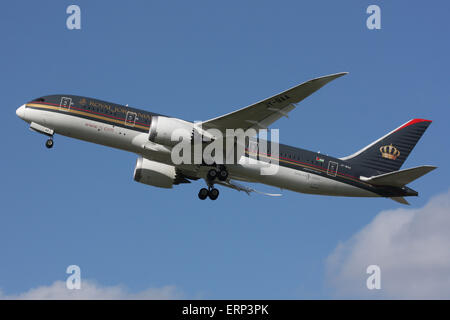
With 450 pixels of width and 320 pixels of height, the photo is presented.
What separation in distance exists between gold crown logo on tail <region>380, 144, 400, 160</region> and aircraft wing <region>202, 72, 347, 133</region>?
12616 millimetres

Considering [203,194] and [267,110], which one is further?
[203,194]

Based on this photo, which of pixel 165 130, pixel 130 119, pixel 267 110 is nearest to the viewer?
pixel 267 110

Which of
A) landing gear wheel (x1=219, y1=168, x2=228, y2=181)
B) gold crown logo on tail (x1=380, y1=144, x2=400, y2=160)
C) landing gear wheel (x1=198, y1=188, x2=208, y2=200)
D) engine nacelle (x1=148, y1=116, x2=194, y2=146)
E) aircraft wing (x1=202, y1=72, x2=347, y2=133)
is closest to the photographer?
aircraft wing (x1=202, y1=72, x2=347, y2=133)

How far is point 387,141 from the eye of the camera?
4462 cm

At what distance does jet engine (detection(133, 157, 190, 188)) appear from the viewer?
4275cm

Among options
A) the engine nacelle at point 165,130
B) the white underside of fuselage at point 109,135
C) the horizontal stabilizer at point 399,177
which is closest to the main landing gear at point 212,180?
the white underside of fuselage at point 109,135

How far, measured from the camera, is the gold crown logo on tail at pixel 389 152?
44062 mm

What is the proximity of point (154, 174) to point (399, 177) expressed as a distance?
16.9 m

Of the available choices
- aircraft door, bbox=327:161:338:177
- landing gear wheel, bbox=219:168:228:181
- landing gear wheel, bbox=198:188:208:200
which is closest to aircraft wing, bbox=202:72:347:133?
landing gear wheel, bbox=219:168:228:181

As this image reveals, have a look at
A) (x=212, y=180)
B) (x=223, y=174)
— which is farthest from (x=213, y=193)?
(x=223, y=174)

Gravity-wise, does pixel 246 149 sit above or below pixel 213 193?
above

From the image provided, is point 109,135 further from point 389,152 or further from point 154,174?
point 389,152

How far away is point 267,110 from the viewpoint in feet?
113

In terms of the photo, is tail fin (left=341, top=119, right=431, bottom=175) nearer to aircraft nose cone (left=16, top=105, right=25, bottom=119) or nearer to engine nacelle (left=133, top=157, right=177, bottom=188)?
engine nacelle (left=133, top=157, right=177, bottom=188)
